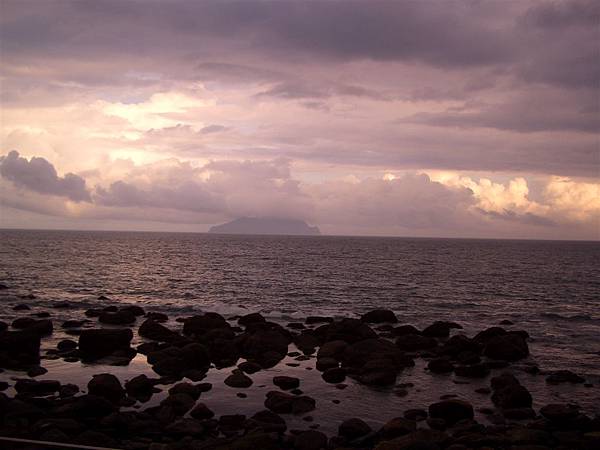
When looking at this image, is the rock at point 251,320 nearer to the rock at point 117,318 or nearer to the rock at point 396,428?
the rock at point 117,318

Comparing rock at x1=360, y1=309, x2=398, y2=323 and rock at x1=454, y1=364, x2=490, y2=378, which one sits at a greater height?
rock at x1=360, y1=309, x2=398, y2=323

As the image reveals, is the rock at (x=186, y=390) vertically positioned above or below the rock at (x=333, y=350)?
below

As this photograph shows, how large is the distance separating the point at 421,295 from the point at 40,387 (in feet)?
131

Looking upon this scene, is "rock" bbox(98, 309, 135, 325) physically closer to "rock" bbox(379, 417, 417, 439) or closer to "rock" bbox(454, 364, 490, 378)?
"rock" bbox(454, 364, 490, 378)

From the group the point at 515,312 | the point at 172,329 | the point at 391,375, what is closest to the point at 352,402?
the point at 391,375

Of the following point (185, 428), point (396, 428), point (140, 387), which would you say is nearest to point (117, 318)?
point (140, 387)

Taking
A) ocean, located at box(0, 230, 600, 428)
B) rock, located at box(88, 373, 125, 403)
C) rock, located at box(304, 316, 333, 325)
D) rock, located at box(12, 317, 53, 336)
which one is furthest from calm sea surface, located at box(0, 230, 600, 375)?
rock, located at box(88, 373, 125, 403)

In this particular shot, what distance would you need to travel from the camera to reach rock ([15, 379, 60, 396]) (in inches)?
754

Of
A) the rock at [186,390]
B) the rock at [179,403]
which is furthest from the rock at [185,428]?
the rock at [186,390]

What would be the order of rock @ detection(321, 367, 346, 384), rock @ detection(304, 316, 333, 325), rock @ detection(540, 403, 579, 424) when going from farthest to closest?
rock @ detection(304, 316, 333, 325) < rock @ detection(321, 367, 346, 384) < rock @ detection(540, 403, 579, 424)

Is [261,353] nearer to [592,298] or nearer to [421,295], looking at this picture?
[421,295]

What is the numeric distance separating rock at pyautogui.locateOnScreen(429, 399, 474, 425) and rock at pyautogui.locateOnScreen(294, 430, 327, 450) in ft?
15.6

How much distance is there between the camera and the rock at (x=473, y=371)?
2355cm

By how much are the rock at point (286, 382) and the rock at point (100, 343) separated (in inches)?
367
